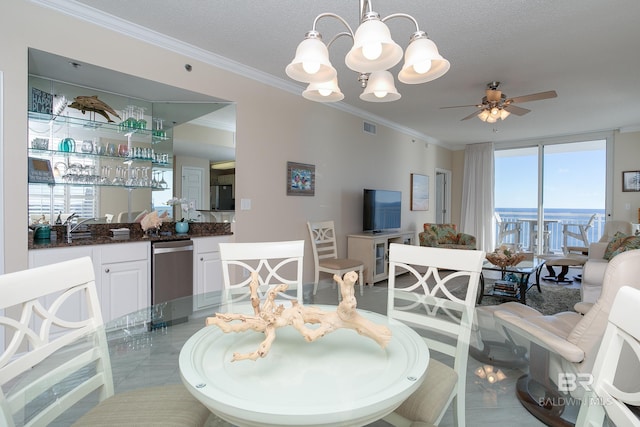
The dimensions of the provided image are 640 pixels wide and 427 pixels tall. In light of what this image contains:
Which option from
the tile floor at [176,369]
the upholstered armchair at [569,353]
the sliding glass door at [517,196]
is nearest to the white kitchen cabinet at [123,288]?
the tile floor at [176,369]

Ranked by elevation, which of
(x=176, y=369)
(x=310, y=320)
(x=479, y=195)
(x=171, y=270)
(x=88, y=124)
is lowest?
(x=176, y=369)

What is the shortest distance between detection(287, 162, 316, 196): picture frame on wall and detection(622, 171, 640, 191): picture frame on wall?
5.80m

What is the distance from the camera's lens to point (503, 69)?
3406mm

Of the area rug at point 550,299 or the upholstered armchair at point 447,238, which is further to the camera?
the upholstered armchair at point 447,238

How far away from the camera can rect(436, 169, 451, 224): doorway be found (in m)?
7.77

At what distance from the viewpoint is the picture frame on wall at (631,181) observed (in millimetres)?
5738

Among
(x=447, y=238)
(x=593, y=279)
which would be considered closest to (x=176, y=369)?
(x=593, y=279)

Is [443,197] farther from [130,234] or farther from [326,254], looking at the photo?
[130,234]

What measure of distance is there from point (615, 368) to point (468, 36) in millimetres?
2750

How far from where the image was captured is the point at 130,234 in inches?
121

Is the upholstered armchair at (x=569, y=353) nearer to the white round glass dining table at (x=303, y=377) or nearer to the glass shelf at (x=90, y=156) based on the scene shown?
the white round glass dining table at (x=303, y=377)

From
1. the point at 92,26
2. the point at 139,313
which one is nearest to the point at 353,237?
the point at 139,313

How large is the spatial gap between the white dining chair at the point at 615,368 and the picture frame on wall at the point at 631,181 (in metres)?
6.92

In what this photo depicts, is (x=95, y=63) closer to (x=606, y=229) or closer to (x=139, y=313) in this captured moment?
(x=139, y=313)
